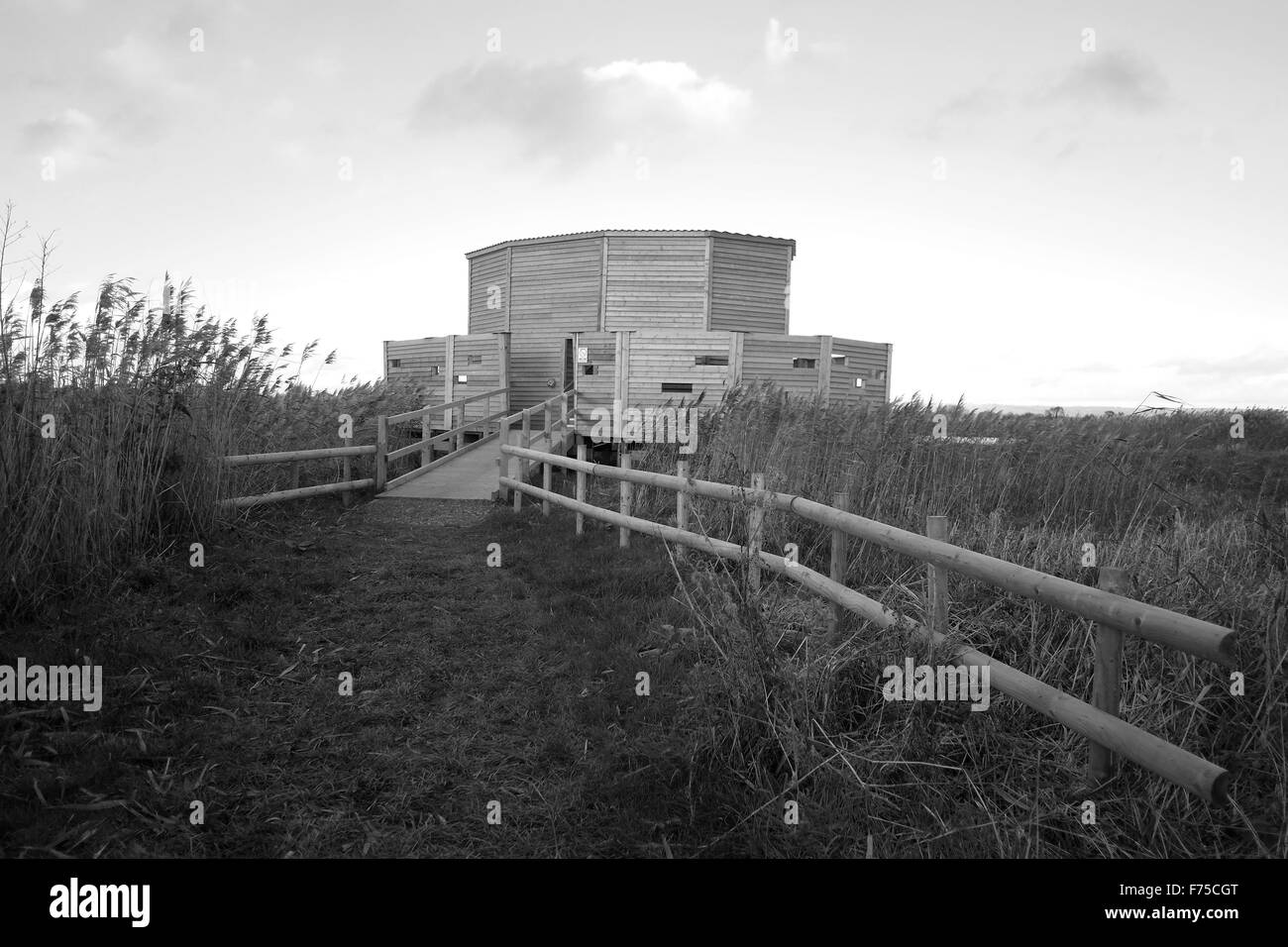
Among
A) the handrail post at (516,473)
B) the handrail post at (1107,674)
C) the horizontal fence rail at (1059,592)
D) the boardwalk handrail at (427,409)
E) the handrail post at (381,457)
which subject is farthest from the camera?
the boardwalk handrail at (427,409)

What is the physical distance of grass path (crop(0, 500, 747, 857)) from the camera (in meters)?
3.52

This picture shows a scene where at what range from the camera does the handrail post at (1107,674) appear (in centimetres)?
306

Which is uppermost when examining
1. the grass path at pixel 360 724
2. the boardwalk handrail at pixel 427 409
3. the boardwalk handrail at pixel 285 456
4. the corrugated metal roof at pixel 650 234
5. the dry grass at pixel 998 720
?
the corrugated metal roof at pixel 650 234

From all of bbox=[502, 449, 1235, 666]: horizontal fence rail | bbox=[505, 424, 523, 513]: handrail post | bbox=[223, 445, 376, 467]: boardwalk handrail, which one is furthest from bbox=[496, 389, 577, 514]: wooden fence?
bbox=[502, 449, 1235, 666]: horizontal fence rail

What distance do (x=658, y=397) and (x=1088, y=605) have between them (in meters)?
16.8

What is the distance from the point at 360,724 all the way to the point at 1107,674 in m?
3.91

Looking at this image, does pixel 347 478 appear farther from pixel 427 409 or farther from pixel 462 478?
pixel 427 409

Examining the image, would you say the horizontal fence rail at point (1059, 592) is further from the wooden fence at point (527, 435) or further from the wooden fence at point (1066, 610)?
the wooden fence at point (527, 435)

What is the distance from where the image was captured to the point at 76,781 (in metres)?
3.81

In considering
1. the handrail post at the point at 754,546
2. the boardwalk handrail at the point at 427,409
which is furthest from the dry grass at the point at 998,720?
the boardwalk handrail at the point at 427,409

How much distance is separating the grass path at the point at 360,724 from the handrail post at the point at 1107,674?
157cm

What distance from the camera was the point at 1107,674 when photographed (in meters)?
3.08

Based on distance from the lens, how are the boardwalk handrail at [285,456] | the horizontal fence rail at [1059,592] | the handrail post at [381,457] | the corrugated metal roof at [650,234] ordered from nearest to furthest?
the horizontal fence rail at [1059,592], the boardwalk handrail at [285,456], the handrail post at [381,457], the corrugated metal roof at [650,234]
